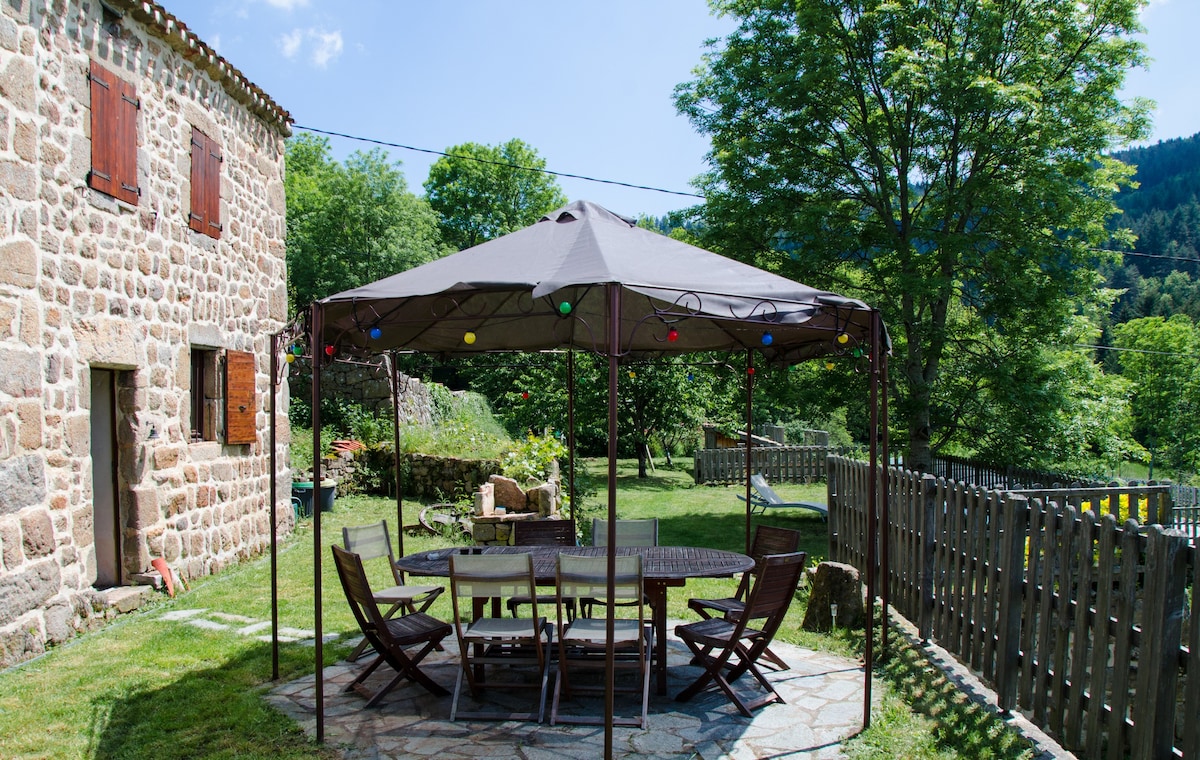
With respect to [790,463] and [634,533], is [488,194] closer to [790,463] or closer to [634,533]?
[790,463]

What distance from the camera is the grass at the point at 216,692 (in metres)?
4.18

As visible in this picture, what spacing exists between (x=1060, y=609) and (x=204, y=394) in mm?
8143

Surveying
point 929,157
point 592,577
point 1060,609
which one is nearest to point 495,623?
point 592,577

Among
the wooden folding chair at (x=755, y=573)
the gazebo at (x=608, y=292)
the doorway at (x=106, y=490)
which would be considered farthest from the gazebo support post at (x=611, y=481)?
the doorway at (x=106, y=490)

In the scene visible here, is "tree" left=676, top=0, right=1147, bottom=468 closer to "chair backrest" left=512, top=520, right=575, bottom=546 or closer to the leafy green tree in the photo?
"chair backrest" left=512, top=520, right=575, bottom=546

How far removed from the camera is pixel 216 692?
16.2 ft

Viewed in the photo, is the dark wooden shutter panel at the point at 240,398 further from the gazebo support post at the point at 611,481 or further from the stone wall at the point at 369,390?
the gazebo support post at the point at 611,481

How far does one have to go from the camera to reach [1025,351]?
12938 mm

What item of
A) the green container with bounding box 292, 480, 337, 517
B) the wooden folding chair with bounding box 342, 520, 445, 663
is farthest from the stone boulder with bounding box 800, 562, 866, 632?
the green container with bounding box 292, 480, 337, 517

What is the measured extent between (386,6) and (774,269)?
7.35m

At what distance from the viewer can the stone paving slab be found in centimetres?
408

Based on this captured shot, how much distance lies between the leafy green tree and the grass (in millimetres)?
44105

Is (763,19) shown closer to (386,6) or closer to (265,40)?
(386,6)

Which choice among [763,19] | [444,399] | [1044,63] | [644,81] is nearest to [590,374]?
[444,399]
